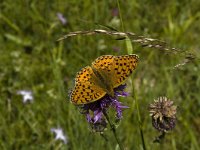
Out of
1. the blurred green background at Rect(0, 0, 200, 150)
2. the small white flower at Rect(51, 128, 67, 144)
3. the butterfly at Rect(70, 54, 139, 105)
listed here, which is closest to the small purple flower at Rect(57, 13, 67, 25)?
the blurred green background at Rect(0, 0, 200, 150)

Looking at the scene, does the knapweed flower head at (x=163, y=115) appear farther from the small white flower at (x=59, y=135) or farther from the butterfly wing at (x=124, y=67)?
the small white flower at (x=59, y=135)

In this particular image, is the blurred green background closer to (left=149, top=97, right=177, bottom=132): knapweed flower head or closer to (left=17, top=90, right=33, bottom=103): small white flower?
(left=17, top=90, right=33, bottom=103): small white flower

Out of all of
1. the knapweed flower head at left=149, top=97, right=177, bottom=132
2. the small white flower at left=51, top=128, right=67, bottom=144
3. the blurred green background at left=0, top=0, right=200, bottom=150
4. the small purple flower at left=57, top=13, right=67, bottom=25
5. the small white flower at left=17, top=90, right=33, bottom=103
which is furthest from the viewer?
the small purple flower at left=57, top=13, right=67, bottom=25

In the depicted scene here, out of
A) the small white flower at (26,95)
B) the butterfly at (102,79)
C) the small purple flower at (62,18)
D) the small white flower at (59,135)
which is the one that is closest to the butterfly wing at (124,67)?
the butterfly at (102,79)

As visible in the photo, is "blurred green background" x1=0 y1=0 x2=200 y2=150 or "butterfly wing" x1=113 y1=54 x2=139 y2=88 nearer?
"butterfly wing" x1=113 y1=54 x2=139 y2=88

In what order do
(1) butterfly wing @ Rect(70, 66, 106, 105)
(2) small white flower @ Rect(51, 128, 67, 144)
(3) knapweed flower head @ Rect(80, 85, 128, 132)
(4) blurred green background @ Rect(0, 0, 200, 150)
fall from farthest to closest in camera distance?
(4) blurred green background @ Rect(0, 0, 200, 150) → (2) small white flower @ Rect(51, 128, 67, 144) → (3) knapweed flower head @ Rect(80, 85, 128, 132) → (1) butterfly wing @ Rect(70, 66, 106, 105)

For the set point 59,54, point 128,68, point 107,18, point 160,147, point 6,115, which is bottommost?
point 160,147

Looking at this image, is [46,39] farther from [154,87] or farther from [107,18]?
[154,87]

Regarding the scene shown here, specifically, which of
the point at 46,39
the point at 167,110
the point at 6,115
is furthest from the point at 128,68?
the point at 46,39
